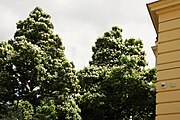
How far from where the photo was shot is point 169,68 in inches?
239

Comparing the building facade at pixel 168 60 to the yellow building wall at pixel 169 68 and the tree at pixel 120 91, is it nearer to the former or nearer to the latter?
the yellow building wall at pixel 169 68

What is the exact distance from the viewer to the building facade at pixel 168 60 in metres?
5.84

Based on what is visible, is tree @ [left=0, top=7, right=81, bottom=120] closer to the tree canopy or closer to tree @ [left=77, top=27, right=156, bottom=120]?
the tree canopy

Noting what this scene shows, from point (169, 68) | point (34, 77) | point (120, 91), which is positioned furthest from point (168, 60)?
point (120, 91)

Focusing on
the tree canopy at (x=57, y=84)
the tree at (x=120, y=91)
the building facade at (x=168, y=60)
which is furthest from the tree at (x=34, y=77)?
the building facade at (x=168, y=60)

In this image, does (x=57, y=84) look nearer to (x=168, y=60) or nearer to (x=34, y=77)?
(x=34, y=77)

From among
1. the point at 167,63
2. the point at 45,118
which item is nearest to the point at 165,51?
the point at 167,63

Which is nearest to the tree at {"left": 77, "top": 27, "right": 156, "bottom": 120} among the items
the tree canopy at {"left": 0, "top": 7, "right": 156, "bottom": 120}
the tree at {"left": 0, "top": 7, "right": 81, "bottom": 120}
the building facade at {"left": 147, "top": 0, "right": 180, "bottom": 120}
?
the tree canopy at {"left": 0, "top": 7, "right": 156, "bottom": 120}

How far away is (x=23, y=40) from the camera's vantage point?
17.1 metres

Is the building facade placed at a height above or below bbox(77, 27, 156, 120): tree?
below

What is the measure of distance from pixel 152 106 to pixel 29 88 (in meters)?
6.15

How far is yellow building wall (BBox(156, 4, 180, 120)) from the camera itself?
5.83 meters

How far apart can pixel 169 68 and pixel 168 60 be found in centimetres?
15

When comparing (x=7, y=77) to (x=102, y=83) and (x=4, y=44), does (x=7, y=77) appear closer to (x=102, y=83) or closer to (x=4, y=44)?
(x=4, y=44)
